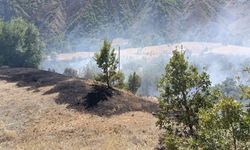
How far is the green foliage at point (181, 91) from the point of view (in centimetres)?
2375

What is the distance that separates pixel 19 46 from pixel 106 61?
58068 mm

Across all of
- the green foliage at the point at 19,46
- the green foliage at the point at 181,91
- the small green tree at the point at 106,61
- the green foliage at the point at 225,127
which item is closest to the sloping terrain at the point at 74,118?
the small green tree at the point at 106,61

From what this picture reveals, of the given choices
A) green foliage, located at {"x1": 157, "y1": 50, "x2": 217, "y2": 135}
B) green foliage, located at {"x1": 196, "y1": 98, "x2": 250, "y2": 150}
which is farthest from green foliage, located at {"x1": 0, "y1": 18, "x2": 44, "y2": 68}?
green foliage, located at {"x1": 196, "y1": 98, "x2": 250, "y2": 150}

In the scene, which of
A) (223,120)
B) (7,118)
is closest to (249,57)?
(7,118)

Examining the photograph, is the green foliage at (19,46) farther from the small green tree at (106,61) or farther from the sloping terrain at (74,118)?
the small green tree at (106,61)

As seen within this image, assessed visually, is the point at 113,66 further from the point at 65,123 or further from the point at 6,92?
the point at 6,92

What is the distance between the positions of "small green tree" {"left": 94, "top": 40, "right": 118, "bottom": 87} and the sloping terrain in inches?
59.4

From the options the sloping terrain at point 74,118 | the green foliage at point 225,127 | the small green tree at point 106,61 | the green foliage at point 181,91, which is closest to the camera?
the green foliage at point 225,127

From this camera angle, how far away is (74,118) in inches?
1516

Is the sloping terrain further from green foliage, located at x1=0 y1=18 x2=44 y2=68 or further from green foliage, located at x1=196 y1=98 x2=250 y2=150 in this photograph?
green foliage, located at x1=0 y1=18 x2=44 y2=68

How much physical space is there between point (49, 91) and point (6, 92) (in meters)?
7.80

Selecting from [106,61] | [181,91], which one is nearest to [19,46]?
[106,61]

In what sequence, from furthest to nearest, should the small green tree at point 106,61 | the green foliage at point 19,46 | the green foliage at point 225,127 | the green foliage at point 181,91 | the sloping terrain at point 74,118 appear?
the green foliage at point 19,46
the small green tree at point 106,61
the sloping terrain at point 74,118
the green foliage at point 181,91
the green foliage at point 225,127

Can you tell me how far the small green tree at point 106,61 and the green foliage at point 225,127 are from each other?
3178 cm
